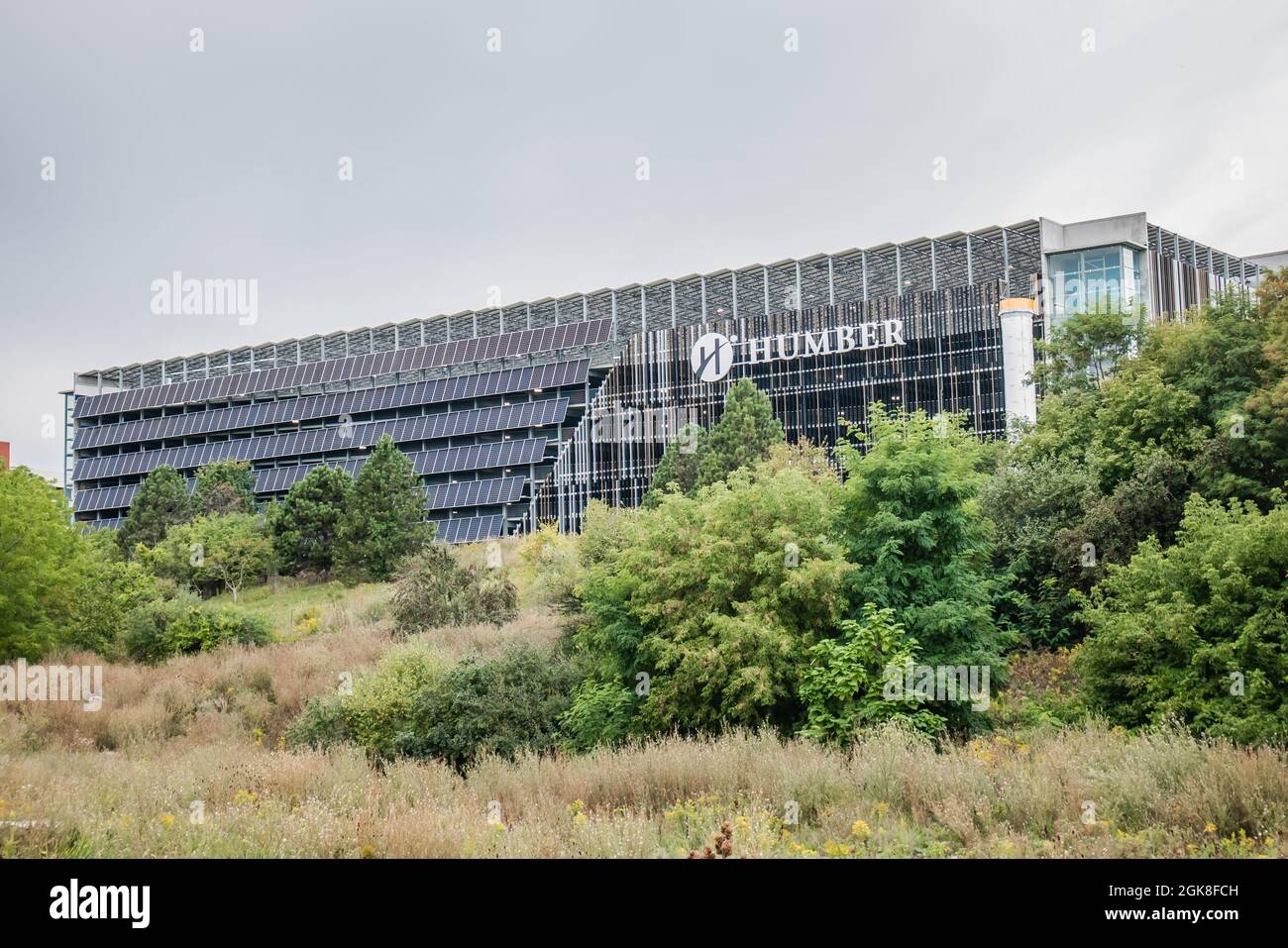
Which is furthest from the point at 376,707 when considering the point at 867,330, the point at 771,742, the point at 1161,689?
the point at 867,330

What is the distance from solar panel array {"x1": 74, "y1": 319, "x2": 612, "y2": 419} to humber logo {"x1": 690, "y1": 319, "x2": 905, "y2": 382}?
9.55 meters

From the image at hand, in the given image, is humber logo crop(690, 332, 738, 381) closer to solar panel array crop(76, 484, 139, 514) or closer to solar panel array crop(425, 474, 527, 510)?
solar panel array crop(425, 474, 527, 510)

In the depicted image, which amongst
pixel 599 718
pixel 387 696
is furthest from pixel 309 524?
pixel 599 718

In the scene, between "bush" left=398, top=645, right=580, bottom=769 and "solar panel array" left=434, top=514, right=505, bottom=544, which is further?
"solar panel array" left=434, top=514, right=505, bottom=544

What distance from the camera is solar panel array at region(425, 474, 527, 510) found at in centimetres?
8800

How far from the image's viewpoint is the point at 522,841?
950 cm

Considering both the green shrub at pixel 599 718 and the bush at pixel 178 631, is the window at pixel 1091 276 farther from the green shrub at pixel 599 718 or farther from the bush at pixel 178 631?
the green shrub at pixel 599 718

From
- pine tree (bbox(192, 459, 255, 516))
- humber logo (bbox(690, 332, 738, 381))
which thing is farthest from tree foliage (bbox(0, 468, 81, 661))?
humber logo (bbox(690, 332, 738, 381))

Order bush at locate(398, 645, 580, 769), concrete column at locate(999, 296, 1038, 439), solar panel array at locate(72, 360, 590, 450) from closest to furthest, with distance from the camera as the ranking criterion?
bush at locate(398, 645, 580, 769) → concrete column at locate(999, 296, 1038, 439) → solar panel array at locate(72, 360, 590, 450)

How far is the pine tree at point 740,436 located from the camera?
5525 cm

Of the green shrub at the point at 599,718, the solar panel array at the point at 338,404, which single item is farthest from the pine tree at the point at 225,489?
the green shrub at the point at 599,718

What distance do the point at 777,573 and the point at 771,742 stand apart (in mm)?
5505
